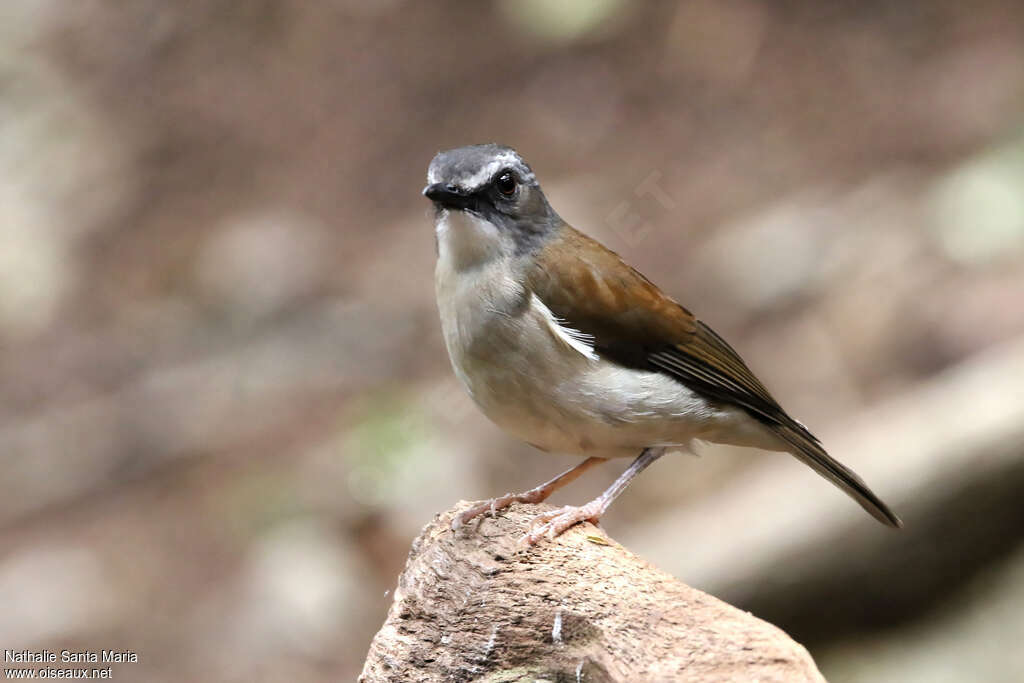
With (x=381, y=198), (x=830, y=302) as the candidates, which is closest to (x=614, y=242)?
(x=830, y=302)

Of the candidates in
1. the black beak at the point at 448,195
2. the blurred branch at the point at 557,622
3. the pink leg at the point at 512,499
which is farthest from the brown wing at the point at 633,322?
the blurred branch at the point at 557,622

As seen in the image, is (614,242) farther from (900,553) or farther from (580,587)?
(580,587)

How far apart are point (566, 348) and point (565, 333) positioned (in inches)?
2.6

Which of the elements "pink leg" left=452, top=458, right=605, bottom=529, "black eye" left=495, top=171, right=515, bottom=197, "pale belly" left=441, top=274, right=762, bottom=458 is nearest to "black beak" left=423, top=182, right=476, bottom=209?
"black eye" left=495, top=171, right=515, bottom=197

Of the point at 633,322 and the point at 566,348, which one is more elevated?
the point at 633,322

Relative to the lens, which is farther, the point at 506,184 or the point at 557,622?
the point at 506,184

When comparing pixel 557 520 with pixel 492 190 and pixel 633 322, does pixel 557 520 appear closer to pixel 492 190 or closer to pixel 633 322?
pixel 633 322

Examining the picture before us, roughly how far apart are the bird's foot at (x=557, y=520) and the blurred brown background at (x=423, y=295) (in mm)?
3179

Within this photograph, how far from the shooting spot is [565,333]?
14.5ft

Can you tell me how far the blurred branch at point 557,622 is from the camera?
11.5ft

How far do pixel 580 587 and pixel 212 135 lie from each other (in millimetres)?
8385

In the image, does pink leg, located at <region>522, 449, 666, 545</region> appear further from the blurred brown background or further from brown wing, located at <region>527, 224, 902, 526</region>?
the blurred brown background

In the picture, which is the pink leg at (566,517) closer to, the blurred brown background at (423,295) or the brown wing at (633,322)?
the brown wing at (633,322)

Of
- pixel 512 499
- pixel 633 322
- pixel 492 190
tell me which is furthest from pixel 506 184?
pixel 512 499
